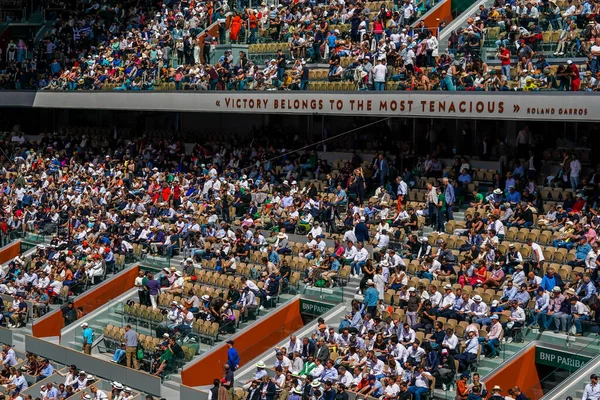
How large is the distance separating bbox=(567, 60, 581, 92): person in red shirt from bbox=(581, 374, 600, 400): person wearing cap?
9966 millimetres

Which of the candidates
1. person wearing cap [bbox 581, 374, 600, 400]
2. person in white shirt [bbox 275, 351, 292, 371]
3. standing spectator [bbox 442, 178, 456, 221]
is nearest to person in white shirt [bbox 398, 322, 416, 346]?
person in white shirt [bbox 275, 351, 292, 371]

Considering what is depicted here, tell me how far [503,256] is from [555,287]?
274 centimetres

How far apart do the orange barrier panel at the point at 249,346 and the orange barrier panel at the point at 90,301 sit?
5.58 m

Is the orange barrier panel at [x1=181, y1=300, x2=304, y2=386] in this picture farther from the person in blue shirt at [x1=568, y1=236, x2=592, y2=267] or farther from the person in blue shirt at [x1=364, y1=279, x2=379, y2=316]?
the person in blue shirt at [x1=568, y1=236, x2=592, y2=267]

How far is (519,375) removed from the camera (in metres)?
22.5

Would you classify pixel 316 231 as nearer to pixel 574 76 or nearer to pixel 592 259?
pixel 574 76

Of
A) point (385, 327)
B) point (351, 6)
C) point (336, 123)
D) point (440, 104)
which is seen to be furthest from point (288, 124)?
point (385, 327)

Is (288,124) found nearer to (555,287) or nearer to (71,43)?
(71,43)

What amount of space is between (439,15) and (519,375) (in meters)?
14.6

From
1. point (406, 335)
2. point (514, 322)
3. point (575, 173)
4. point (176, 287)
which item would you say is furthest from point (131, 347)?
point (575, 173)

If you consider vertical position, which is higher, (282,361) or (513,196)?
(513,196)

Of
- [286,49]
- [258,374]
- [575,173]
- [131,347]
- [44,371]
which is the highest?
[286,49]

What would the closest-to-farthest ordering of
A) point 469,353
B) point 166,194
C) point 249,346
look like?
1. point 469,353
2. point 249,346
3. point 166,194

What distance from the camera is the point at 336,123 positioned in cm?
3562
